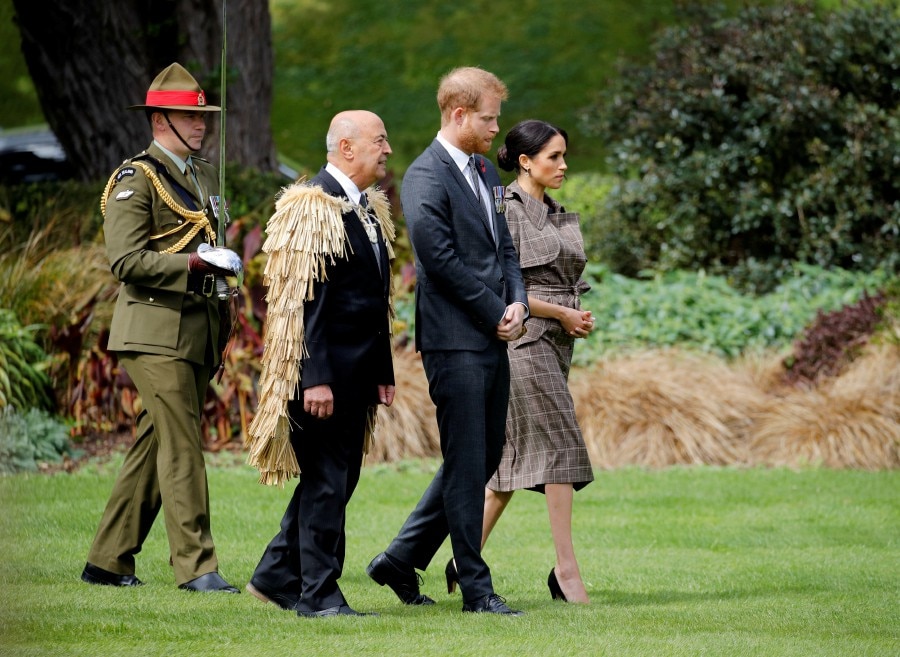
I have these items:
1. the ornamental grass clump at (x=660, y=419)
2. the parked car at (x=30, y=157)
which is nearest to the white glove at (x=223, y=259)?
the ornamental grass clump at (x=660, y=419)

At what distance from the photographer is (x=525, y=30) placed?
28.1 metres

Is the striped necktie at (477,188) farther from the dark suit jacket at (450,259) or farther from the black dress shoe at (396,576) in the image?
the black dress shoe at (396,576)

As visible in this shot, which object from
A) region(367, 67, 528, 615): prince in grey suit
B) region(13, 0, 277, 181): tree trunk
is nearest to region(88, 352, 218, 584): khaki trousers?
region(367, 67, 528, 615): prince in grey suit

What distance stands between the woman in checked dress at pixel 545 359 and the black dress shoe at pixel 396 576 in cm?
57

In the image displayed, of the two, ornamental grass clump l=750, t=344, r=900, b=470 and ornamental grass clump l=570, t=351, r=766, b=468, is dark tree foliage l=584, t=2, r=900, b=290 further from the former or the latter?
ornamental grass clump l=570, t=351, r=766, b=468

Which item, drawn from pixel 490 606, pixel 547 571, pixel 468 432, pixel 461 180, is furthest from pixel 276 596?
pixel 461 180

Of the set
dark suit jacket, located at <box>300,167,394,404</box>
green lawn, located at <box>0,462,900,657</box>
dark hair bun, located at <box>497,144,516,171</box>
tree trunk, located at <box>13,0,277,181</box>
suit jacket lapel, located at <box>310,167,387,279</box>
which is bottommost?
green lawn, located at <box>0,462,900,657</box>

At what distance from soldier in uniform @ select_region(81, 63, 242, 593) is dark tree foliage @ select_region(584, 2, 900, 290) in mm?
8266

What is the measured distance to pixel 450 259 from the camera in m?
5.19

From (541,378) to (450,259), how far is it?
104cm

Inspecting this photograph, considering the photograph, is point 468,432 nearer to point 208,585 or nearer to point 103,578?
point 208,585

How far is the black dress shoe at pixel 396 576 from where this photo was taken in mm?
5637

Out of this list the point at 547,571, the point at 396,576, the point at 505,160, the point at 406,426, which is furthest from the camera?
the point at 406,426

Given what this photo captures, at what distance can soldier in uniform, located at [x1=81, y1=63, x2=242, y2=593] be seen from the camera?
5766 mm
